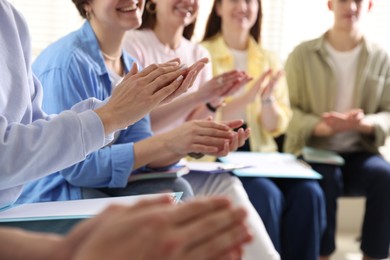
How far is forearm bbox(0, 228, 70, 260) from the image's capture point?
1.96 ft

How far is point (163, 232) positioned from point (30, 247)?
0.52 ft

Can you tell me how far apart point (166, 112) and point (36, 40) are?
132 cm

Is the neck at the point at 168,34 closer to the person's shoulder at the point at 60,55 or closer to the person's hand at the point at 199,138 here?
the person's shoulder at the point at 60,55

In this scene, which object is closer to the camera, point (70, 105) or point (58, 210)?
point (58, 210)

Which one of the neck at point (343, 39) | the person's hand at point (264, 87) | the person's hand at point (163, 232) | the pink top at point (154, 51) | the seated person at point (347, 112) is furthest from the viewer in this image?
the neck at point (343, 39)

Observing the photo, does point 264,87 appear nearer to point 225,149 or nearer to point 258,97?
point 258,97

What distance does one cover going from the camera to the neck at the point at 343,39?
108 inches

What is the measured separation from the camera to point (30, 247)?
0.61 m

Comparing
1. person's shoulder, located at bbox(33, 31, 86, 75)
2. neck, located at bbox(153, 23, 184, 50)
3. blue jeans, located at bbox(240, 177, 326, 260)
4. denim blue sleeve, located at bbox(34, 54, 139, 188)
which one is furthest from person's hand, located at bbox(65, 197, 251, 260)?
neck, located at bbox(153, 23, 184, 50)

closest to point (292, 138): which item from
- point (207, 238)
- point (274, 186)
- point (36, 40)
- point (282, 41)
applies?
point (274, 186)

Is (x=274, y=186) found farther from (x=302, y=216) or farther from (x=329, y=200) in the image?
(x=329, y=200)

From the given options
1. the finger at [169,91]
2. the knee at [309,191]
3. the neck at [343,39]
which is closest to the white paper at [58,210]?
the finger at [169,91]

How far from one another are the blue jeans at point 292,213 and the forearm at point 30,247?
1599mm

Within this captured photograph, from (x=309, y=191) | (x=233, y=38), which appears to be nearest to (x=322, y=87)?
(x=233, y=38)
